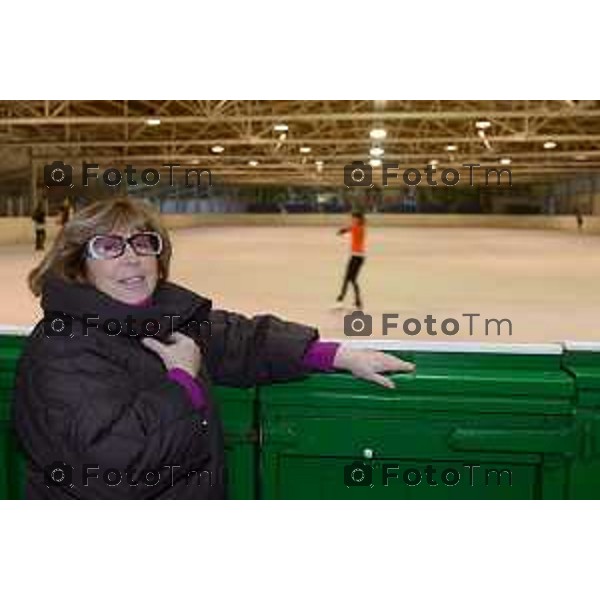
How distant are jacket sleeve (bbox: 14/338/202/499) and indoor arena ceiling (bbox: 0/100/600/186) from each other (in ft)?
49.5

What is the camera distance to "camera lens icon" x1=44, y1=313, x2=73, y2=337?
173cm

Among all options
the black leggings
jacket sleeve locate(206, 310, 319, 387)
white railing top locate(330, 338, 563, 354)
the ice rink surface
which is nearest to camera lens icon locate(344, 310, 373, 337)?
the ice rink surface

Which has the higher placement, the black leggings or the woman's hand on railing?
the woman's hand on railing

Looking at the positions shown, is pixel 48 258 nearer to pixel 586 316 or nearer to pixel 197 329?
pixel 197 329

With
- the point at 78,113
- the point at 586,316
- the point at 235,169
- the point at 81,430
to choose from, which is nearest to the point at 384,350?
the point at 81,430

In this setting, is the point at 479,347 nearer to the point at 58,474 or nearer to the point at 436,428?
the point at 436,428

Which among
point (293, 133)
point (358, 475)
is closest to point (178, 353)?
point (358, 475)

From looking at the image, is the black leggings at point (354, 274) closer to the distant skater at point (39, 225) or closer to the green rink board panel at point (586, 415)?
the green rink board panel at point (586, 415)

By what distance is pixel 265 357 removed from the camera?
2148mm

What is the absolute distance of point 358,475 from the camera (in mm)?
2291

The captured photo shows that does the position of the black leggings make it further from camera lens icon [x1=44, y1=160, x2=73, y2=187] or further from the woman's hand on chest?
the woman's hand on chest

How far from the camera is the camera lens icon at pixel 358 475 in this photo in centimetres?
228
